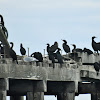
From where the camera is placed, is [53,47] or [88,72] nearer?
[88,72]

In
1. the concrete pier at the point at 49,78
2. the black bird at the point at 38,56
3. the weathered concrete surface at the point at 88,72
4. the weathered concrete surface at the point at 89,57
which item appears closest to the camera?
the concrete pier at the point at 49,78

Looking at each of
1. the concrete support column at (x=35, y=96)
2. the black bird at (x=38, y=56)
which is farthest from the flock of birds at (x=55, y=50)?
the concrete support column at (x=35, y=96)

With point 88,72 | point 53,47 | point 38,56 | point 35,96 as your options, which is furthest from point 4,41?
point 88,72

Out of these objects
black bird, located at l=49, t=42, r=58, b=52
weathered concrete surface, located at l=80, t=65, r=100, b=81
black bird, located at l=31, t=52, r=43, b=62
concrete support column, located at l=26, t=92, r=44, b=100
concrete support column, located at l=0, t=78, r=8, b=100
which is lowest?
concrete support column, located at l=26, t=92, r=44, b=100

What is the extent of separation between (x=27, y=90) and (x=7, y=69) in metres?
6.12

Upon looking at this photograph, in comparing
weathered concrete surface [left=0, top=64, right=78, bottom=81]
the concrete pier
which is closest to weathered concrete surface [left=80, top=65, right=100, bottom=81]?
the concrete pier

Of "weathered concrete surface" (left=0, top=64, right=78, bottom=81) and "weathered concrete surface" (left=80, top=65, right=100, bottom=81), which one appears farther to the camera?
"weathered concrete surface" (left=80, top=65, right=100, bottom=81)

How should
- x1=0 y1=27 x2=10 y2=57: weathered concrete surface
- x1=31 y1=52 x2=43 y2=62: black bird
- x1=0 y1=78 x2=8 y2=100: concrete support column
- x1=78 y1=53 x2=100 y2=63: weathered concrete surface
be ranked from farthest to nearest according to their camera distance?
x1=78 y1=53 x2=100 y2=63: weathered concrete surface
x1=0 y1=27 x2=10 y2=57: weathered concrete surface
x1=31 y1=52 x2=43 y2=62: black bird
x1=0 y1=78 x2=8 y2=100: concrete support column

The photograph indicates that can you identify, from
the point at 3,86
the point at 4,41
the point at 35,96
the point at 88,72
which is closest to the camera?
the point at 3,86

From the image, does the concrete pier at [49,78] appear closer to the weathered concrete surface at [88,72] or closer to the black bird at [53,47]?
the weathered concrete surface at [88,72]

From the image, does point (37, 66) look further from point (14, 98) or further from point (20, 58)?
point (14, 98)

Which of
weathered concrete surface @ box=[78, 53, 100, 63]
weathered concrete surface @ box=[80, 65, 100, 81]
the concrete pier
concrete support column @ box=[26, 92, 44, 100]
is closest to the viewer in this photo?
the concrete pier

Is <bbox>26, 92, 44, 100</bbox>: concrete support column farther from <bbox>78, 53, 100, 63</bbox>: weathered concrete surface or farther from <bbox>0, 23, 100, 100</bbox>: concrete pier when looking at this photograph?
<bbox>78, 53, 100, 63</bbox>: weathered concrete surface

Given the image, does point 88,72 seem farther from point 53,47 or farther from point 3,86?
point 3,86
